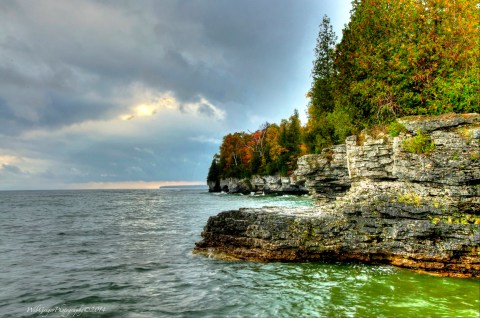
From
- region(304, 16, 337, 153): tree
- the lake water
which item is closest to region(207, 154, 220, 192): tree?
region(304, 16, 337, 153): tree

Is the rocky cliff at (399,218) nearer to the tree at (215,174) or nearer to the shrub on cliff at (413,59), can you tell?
the shrub on cliff at (413,59)

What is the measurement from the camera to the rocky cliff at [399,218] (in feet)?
41.9

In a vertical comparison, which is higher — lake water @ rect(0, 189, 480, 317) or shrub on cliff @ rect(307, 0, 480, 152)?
shrub on cliff @ rect(307, 0, 480, 152)

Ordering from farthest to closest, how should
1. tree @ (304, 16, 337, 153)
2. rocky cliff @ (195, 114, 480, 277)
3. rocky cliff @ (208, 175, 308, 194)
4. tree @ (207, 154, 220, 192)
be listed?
tree @ (207, 154, 220, 192) < rocky cliff @ (208, 175, 308, 194) < tree @ (304, 16, 337, 153) < rocky cliff @ (195, 114, 480, 277)

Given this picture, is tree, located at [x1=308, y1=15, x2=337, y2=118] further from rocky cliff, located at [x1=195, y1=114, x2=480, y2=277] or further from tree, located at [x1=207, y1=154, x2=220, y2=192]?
tree, located at [x1=207, y1=154, x2=220, y2=192]

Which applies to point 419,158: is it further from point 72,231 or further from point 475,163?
point 72,231

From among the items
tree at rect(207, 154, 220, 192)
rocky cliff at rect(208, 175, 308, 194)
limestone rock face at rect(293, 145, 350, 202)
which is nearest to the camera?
limestone rock face at rect(293, 145, 350, 202)

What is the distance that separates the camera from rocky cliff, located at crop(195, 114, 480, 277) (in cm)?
1278

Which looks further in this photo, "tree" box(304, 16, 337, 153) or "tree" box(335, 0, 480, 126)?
"tree" box(304, 16, 337, 153)

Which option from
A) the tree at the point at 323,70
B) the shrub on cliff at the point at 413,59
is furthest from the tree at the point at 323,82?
the shrub on cliff at the point at 413,59

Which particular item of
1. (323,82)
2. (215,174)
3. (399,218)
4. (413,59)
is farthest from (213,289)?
(215,174)

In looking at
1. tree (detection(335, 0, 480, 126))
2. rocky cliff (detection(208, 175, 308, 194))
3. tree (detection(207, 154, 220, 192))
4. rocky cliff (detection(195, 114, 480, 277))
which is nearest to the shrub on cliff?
tree (detection(335, 0, 480, 126))

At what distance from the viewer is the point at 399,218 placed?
13.9 metres

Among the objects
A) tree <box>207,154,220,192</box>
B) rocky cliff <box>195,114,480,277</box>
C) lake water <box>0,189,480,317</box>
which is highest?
tree <box>207,154,220,192</box>
